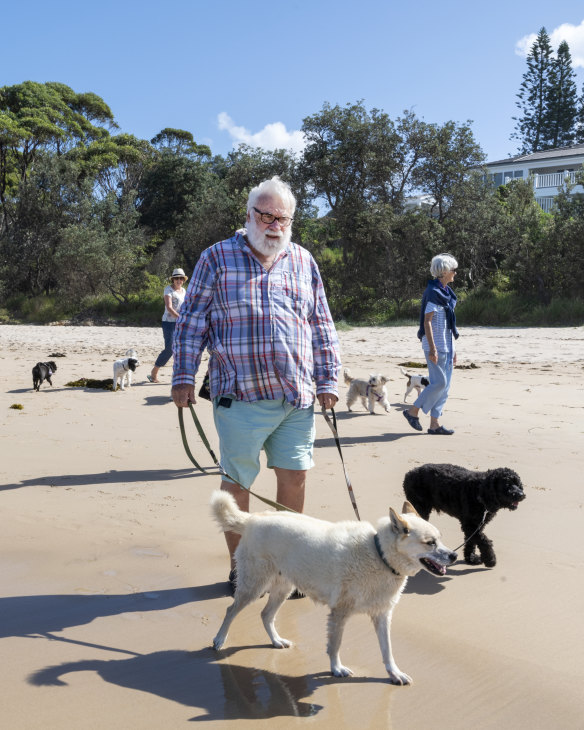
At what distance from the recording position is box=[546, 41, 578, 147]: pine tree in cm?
5638

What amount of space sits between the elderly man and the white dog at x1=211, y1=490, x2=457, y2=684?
53 cm

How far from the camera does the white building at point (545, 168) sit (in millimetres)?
42844

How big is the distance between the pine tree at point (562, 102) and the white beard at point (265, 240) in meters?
60.9

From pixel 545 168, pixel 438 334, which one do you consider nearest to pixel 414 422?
pixel 438 334

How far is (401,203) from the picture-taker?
26469 millimetres

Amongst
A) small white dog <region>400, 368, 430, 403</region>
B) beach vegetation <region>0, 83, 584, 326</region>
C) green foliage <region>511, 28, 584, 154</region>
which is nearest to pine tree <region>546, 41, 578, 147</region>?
green foliage <region>511, 28, 584, 154</region>

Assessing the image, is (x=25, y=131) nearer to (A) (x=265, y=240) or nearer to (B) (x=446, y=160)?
(B) (x=446, y=160)

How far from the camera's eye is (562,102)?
57031 millimetres

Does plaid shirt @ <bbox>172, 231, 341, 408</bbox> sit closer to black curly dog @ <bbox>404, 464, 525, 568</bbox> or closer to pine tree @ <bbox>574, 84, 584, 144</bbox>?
black curly dog @ <bbox>404, 464, 525, 568</bbox>

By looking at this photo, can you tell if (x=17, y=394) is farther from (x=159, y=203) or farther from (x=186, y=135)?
(x=186, y=135)

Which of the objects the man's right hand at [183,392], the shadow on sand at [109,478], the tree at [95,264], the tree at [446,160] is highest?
the tree at [446,160]

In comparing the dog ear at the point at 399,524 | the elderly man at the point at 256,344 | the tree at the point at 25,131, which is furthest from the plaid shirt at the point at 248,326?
the tree at the point at 25,131

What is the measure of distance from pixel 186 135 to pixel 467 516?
4638 cm

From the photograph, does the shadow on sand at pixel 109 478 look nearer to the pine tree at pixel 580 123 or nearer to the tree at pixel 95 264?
the tree at pixel 95 264
